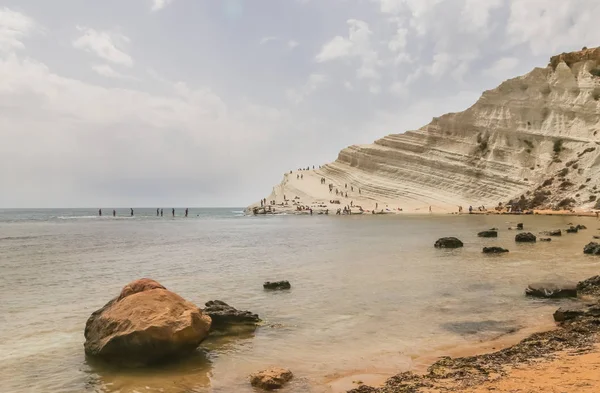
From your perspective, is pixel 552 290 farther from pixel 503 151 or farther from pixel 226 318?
pixel 503 151

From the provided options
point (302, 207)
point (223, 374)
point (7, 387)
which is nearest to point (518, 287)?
point (223, 374)

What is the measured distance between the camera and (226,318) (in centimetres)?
1014

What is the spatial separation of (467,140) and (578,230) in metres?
48.7

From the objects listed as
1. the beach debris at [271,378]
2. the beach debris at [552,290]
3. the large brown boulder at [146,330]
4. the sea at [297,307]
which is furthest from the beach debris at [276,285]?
the beach debris at [271,378]

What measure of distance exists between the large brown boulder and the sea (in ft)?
0.79

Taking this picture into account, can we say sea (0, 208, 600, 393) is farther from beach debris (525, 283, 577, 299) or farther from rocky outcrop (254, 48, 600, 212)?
rocky outcrop (254, 48, 600, 212)

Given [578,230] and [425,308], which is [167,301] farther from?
[578,230]

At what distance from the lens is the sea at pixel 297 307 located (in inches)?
294

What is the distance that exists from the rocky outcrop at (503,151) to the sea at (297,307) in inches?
1972

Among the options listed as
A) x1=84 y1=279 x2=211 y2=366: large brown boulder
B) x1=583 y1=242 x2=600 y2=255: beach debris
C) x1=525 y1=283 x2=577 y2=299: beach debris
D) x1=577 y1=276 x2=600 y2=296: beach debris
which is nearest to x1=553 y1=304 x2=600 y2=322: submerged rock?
x1=525 y1=283 x2=577 y2=299: beach debris

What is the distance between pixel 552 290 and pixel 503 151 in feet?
231

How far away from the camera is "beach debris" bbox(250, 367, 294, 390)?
669cm

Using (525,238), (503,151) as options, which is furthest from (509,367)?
(503,151)

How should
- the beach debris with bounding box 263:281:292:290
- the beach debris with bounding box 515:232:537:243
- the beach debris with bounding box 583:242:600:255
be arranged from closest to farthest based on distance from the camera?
the beach debris with bounding box 263:281:292:290 → the beach debris with bounding box 583:242:600:255 → the beach debris with bounding box 515:232:537:243
